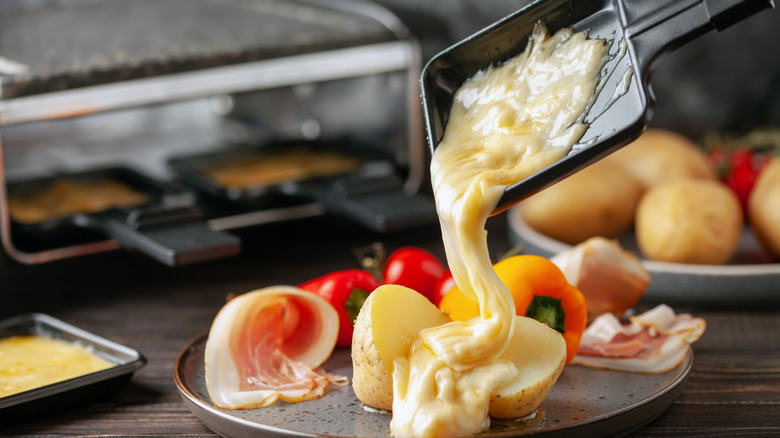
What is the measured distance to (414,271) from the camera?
1213mm

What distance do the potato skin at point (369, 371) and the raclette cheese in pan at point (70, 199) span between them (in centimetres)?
64

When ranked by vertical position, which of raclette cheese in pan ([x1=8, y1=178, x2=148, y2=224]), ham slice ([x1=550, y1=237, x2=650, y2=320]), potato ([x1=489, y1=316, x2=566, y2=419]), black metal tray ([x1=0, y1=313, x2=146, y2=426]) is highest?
raclette cheese in pan ([x1=8, y1=178, x2=148, y2=224])

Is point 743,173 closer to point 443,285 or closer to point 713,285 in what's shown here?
point 713,285

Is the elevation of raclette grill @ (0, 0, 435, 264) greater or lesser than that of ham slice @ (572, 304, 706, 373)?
greater

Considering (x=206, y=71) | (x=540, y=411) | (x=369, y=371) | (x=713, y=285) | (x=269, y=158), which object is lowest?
(x=713, y=285)

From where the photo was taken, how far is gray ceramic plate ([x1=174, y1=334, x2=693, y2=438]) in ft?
2.80

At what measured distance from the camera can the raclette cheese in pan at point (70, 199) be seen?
1389 millimetres

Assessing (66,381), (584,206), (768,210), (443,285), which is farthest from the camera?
(584,206)

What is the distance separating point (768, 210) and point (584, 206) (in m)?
0.28

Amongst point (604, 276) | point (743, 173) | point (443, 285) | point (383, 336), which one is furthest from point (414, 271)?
point (743, 173)

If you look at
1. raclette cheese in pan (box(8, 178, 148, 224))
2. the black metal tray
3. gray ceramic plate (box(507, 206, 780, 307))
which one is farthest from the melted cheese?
gray ceramic plate (box(507, 206, 780, 307))

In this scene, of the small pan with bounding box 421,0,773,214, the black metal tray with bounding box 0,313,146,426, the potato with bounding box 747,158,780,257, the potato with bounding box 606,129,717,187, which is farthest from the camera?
the potato with bounding box 606,129,717,187

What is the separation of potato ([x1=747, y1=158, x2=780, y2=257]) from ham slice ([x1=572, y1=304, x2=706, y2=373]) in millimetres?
352

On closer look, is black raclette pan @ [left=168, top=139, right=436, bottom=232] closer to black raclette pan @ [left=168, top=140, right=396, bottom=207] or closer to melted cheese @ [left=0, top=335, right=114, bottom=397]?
black raclette pan @ [left=168, top=140, right=396, bottom=207]
